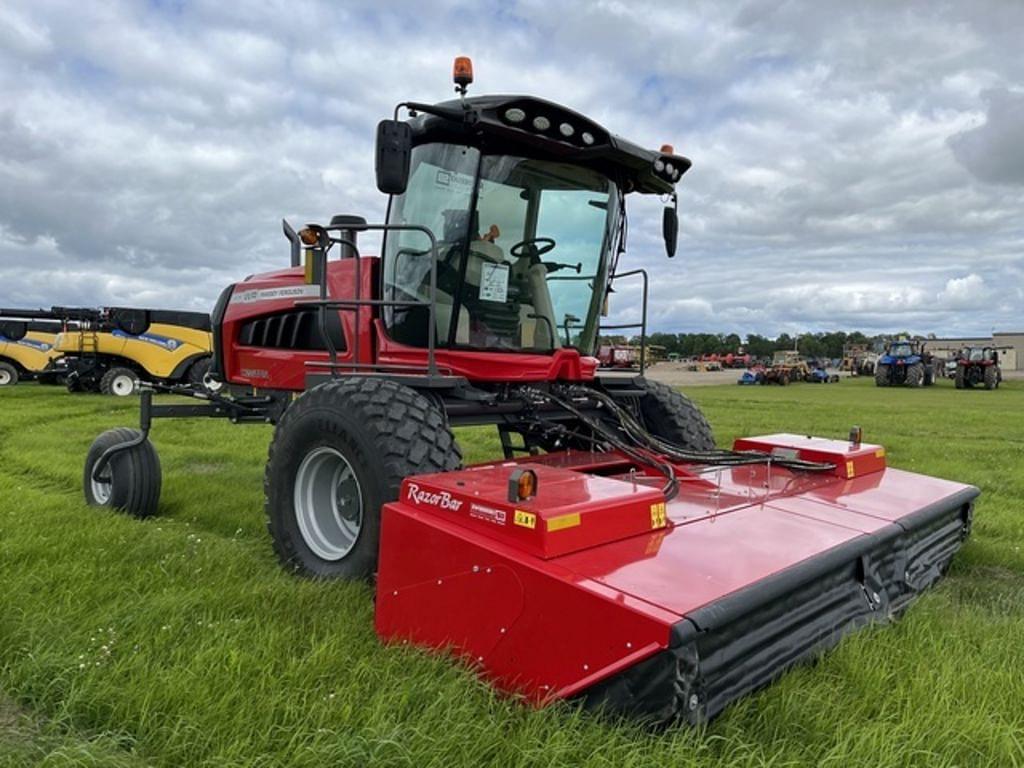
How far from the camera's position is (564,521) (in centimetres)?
232

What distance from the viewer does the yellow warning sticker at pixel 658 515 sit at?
260 cm

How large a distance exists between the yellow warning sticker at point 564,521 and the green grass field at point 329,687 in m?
0.33

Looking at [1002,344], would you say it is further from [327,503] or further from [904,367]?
[327,503]

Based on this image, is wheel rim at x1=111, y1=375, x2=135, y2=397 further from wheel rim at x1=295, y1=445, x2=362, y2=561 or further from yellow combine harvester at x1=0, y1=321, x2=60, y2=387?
wheel rim at x1=295, y1=445, x2=362, y2=561

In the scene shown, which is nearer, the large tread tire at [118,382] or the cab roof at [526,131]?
the cab roof at [526,131]

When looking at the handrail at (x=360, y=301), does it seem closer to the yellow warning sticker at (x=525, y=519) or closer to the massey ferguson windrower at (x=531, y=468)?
the massey ferguson windrower at (x=531, y=468)

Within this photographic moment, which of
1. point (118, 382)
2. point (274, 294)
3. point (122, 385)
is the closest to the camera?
point (274, 294)

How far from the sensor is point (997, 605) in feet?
11.0

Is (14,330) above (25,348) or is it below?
above

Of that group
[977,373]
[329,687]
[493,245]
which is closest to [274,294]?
[493,245]

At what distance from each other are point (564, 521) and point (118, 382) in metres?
18.6

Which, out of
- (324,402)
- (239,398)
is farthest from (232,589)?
(239,398)

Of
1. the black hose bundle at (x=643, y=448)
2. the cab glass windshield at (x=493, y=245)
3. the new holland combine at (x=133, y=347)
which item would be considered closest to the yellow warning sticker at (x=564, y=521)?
the black hose bundle at (x=643, y=448)

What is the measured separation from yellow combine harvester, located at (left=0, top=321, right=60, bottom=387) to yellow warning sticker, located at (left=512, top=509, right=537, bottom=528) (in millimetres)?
22786
